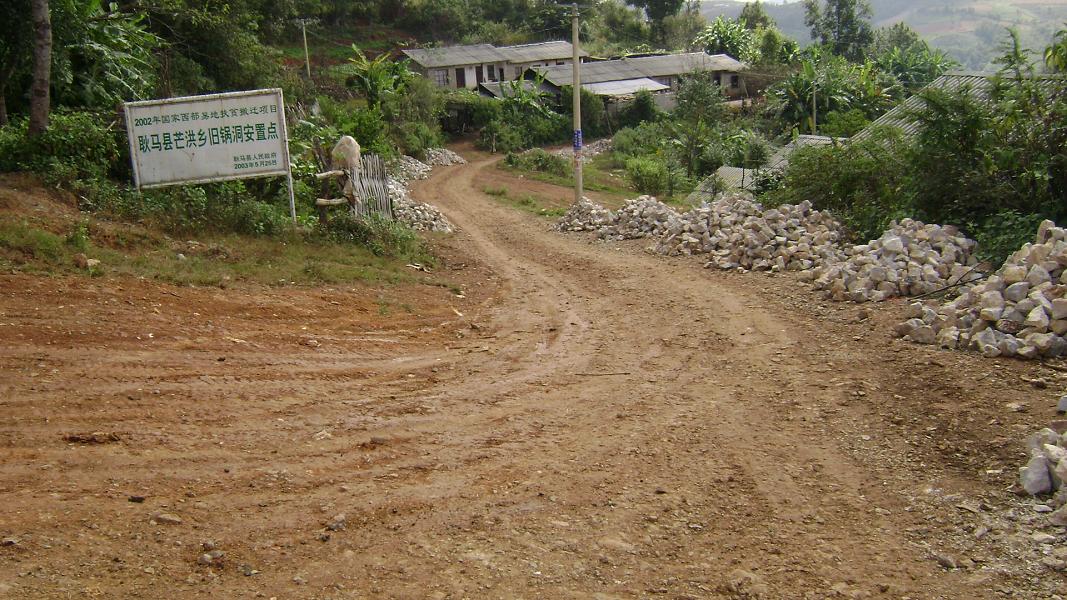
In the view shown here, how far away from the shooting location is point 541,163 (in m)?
39.2

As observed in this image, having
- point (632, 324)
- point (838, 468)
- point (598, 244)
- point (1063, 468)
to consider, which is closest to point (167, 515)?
point (838, 468)

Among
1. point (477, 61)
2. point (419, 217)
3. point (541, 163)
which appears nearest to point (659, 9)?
point (477, 61)

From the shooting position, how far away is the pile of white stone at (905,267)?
10.6 m

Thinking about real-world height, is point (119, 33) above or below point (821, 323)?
above

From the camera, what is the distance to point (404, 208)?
65.1ft

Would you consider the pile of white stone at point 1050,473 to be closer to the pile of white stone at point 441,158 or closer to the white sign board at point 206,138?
the white sign board at point 206,138

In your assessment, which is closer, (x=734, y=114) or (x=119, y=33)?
(x=119, y=33)

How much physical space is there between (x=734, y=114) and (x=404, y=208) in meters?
39.7

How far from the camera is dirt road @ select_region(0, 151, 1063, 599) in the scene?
5.14 meters

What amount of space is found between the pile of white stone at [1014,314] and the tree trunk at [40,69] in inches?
446

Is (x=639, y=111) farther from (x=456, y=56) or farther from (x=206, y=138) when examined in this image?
(x=206, y=138)

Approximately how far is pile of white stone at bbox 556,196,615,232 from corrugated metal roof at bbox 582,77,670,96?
36.2 metres

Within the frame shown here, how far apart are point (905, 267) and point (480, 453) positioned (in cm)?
652

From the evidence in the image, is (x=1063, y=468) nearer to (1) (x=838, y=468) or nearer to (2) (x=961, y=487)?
(2) (x=961, y=487)
